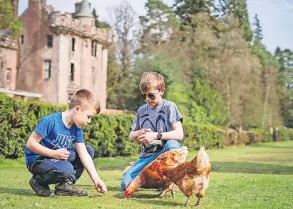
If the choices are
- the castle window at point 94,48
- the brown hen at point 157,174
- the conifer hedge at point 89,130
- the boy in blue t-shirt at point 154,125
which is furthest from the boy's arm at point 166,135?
the castle window at point 94,48

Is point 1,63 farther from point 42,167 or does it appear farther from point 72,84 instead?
point 42,167

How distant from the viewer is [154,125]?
25.7 feet

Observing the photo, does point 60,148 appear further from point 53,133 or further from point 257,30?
point 257,30

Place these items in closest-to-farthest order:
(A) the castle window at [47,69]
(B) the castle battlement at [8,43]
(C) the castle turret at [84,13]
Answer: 1. (B) the castle battlement at [8,43]
2. (A) the castle window at [47,69]
3. (C) the castle turret at [84,13]

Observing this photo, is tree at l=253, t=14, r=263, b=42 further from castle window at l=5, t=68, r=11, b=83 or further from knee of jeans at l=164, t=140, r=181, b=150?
knee of jeans at l=164, t=140, r=181, b=150

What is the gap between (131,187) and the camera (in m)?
7.08

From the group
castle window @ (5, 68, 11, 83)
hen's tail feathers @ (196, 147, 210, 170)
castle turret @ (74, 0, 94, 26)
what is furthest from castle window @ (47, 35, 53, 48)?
hen's tail feathers @ (196, 147, 210, 170)

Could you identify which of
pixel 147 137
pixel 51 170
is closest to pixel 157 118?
pixel 147 137

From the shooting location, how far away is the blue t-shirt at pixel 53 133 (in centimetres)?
691

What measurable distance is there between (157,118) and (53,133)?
1.60m

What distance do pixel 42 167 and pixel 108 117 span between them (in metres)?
17.2

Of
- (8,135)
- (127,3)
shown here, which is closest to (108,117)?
(8,135)

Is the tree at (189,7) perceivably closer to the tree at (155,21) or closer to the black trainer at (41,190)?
the tree at (155,21)

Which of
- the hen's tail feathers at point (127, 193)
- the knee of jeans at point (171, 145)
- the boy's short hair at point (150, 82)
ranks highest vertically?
the boy's short hair at point (150, 82)
